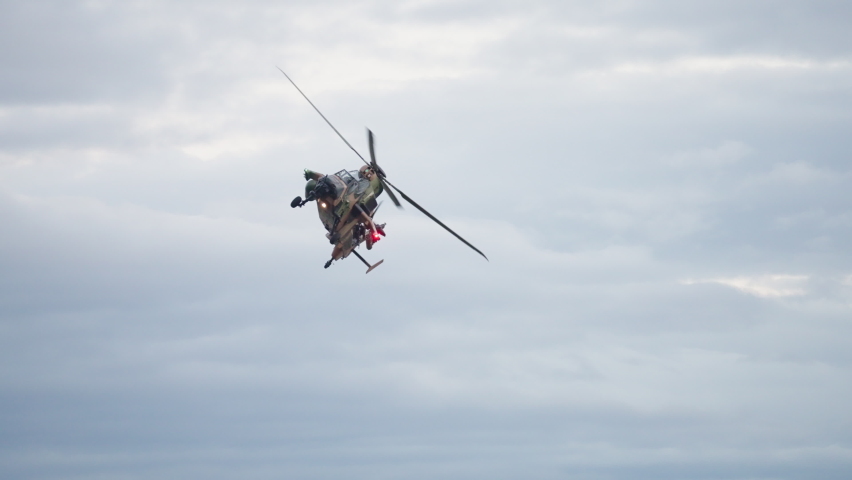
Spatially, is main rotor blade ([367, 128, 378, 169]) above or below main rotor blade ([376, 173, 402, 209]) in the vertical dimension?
above

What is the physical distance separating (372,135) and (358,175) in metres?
3.59

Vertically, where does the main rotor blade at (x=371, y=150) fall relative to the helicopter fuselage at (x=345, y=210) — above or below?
above

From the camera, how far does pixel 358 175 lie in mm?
69500

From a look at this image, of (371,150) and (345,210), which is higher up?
(371,150)

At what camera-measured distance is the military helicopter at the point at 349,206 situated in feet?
216

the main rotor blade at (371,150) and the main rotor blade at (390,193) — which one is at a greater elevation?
the main rotor blade at (371,150)

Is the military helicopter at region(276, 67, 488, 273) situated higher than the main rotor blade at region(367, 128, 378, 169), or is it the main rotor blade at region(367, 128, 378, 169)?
the main rotor blade at region(367, 128, 378, 169)

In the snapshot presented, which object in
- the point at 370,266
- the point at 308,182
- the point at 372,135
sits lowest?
the point at 370,266

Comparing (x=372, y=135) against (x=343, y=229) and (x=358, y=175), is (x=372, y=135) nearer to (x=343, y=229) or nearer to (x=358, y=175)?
(x=358, y=175)

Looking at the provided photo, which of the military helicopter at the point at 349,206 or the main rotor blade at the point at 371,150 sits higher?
the main rotor blade at the point at 371,150

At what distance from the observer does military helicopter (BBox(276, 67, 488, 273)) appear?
2596 inches

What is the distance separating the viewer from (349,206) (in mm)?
67062

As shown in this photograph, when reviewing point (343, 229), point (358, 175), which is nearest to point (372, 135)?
point (358, 175)

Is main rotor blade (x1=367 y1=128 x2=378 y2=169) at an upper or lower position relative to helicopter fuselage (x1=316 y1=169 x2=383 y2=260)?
upper
